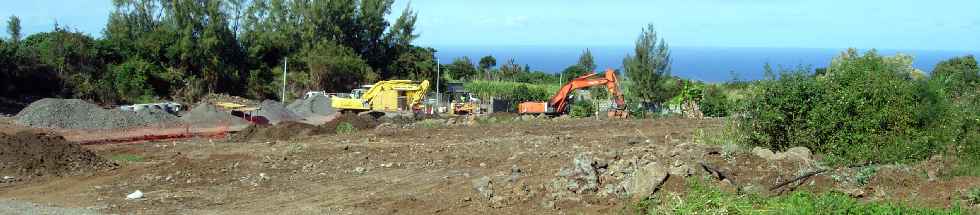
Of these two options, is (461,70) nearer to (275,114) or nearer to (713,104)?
(275,114)

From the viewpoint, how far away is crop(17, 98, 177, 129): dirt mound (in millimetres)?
26328

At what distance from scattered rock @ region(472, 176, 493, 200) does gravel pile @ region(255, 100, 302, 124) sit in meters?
20.4

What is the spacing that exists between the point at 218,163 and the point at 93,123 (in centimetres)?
1202

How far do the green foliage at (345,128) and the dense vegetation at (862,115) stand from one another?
13.1m

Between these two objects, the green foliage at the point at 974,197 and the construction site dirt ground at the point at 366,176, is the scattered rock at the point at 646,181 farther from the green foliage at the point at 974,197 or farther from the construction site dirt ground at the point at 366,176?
the green foliage at the point at 974,197

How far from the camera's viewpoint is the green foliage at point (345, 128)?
24.4 meters

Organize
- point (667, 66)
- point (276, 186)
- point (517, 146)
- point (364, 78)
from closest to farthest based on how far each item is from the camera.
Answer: point (276, 186) < point (517, 146) < point (667, 66) < point (364, 78)

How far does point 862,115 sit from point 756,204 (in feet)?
15.2

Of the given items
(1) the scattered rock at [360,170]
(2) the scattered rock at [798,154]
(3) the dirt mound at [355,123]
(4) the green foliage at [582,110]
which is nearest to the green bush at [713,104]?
(4) the green foliage at [582,110]

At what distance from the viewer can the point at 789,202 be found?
8.84 m

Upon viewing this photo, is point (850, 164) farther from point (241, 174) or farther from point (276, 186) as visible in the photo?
point (241, 174)

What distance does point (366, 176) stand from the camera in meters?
14.4

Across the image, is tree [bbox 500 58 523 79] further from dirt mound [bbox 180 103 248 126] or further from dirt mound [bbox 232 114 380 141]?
dirt mound [bbox 232 114 380 141]

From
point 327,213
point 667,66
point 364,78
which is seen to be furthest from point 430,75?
point 327,213
